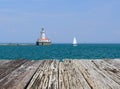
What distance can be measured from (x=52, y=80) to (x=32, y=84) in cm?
39

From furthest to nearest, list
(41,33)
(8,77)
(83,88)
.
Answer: (41,33) → (8,77) → (83,88)

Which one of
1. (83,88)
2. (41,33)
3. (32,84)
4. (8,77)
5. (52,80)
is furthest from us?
(41,33)

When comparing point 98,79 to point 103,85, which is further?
point 98,79

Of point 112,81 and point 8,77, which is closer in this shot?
point 112,81

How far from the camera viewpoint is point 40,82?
4055mm

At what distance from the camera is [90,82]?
4.11 m

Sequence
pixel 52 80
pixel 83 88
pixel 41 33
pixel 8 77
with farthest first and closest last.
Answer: pixel 41 33 → pixel 8 77 → pixel 52 80 → pixel 83 88

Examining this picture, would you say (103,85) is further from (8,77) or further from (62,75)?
(8,77)

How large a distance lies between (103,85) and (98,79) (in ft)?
1.53

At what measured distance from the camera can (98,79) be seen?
4363 millimetres

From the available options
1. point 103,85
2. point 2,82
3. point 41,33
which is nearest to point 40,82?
point 2,82

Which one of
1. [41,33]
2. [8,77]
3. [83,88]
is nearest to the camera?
[83,88]

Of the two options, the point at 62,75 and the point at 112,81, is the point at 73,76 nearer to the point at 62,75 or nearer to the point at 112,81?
the point at 62,75

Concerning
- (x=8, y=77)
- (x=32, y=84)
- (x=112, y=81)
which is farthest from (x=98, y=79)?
(x=8, y=77)
